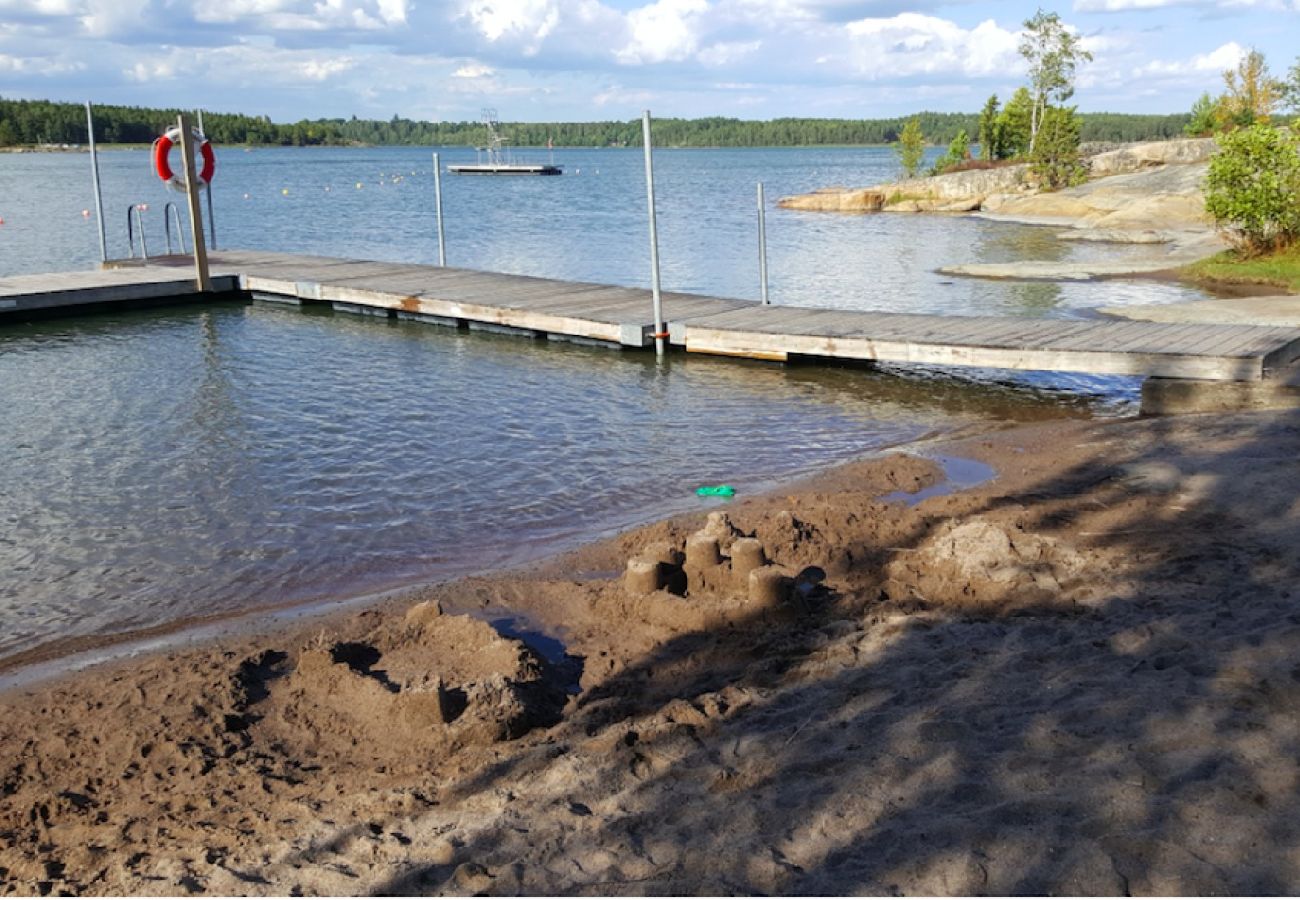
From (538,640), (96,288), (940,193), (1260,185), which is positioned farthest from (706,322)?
(940,193)

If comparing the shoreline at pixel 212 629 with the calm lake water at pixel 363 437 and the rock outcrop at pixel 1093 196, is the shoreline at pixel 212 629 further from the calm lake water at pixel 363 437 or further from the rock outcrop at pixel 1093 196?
the rock outcrop at pixel 1093 196

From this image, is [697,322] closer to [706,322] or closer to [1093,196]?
[706,322]

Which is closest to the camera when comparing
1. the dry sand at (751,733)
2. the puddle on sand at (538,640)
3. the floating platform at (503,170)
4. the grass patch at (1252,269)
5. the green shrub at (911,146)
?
the dry sand at (751,733)

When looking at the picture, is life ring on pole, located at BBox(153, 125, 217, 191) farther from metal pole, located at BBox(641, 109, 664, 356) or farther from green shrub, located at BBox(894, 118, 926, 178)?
green shrub, located at BBox(894, 118, 926, 178)

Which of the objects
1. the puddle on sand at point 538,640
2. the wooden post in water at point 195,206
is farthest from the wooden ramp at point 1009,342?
the wooden post in water at point 195,206

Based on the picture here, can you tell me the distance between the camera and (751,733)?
4.26m

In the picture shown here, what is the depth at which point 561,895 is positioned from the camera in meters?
3.30

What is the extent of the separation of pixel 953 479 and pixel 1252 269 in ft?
43.7

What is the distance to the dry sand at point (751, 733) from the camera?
3387mm

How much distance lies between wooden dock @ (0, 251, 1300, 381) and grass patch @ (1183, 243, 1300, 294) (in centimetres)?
629

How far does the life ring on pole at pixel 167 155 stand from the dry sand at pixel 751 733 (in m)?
16.4

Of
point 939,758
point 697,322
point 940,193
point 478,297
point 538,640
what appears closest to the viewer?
point 939,758

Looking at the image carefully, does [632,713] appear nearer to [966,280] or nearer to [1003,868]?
[1003,868]

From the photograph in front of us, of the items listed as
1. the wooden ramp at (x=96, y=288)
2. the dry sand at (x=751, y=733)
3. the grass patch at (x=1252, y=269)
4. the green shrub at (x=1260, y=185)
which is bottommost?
the dry sand at (x=751, y=733)
